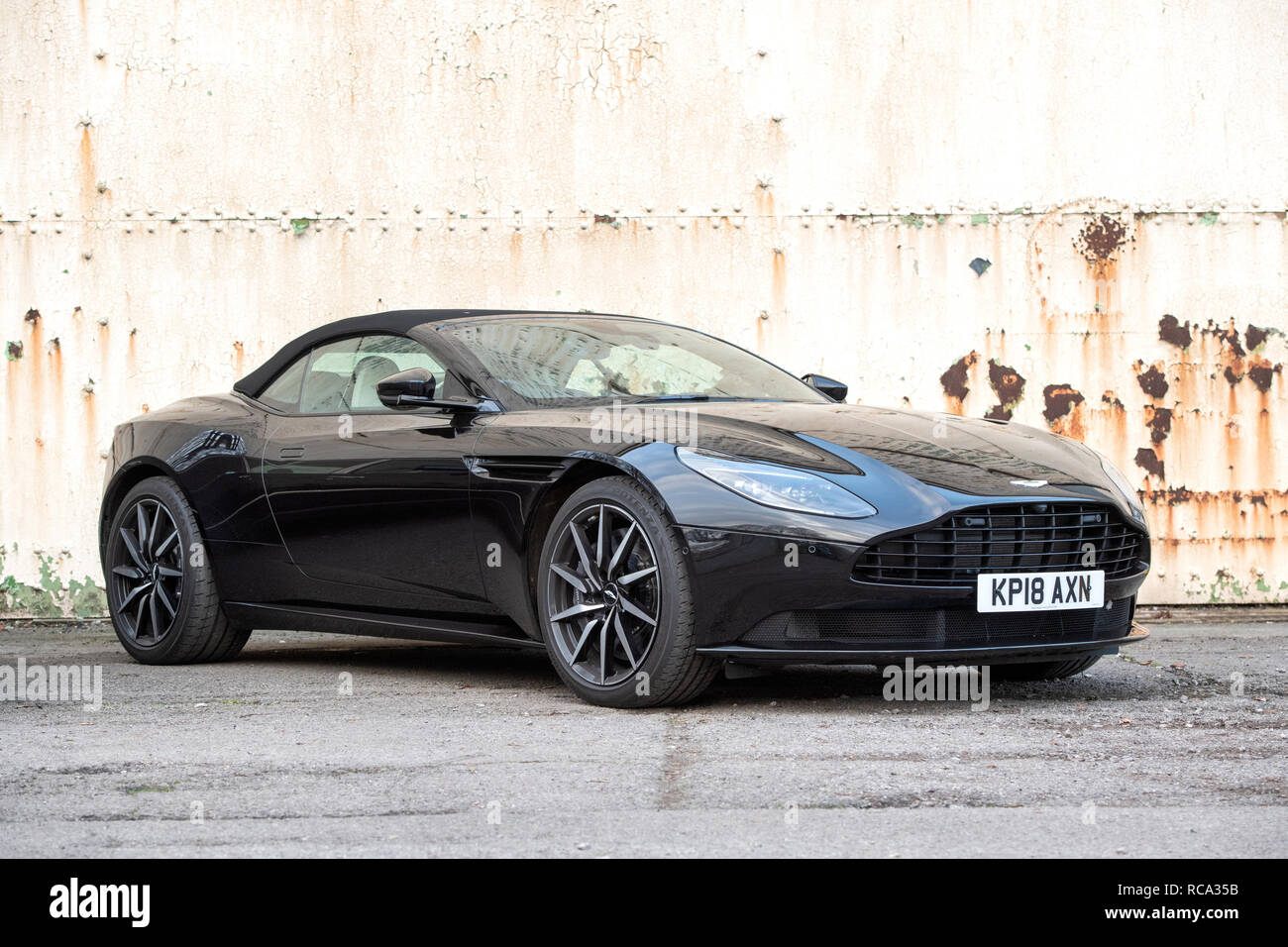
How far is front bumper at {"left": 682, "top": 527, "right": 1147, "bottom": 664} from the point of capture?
4.48 metres

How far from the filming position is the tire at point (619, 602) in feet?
15.1

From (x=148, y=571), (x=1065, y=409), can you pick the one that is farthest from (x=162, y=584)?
(x=1065, y=409)

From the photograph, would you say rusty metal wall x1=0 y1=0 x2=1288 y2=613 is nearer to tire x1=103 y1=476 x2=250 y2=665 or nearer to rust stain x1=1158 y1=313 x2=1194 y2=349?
rust stain x1=1158 y1=313 x2=1194 y2=349

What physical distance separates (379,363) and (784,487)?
197 centimetres

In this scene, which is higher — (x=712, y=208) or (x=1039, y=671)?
(x=712, y=208)

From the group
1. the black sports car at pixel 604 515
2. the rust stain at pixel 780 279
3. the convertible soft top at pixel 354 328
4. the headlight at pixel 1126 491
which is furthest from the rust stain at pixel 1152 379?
the convertible soft top at pixel 354 328

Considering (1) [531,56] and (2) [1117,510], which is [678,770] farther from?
(1) [531,56]

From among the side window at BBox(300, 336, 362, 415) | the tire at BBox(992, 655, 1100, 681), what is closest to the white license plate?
the tire at BBox(992, 655, 1100, 681)

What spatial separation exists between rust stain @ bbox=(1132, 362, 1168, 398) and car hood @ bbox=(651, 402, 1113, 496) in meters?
2.55

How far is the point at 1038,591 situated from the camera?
15.3 ft

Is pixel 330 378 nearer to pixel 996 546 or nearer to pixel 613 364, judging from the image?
pixel 613 364

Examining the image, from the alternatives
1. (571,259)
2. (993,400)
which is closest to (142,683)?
(571,259)

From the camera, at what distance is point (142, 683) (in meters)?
5.78

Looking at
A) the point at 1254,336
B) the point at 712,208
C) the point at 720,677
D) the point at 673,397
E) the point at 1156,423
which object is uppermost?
the point at 712,208
